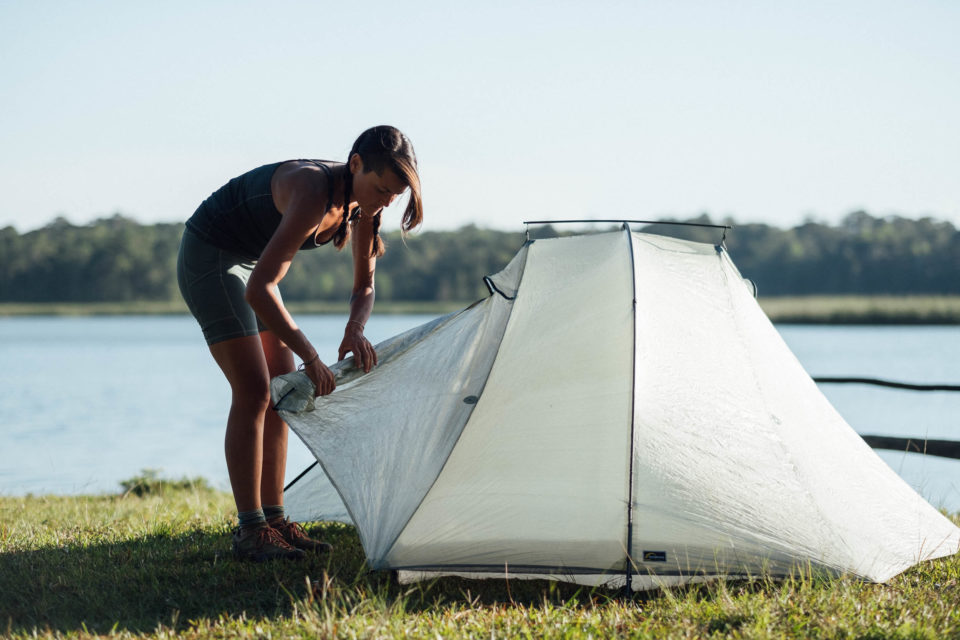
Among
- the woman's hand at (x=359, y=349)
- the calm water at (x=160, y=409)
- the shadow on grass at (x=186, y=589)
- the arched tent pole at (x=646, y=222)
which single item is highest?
the arched tent pole at (x=646, y=222)

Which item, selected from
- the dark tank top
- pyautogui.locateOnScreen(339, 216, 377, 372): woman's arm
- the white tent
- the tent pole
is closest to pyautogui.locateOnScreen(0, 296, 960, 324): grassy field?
pyautogui.locateOnScreen(339, 216, 377, 372): woman's arm

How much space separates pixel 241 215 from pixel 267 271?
42 centimetres

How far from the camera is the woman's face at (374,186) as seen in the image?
128 inches

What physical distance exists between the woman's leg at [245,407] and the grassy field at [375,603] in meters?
0.32

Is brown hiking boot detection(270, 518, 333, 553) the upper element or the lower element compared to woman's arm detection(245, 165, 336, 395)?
lower

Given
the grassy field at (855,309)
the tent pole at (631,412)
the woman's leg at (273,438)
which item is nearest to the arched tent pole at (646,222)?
the tent pole at (631,412)

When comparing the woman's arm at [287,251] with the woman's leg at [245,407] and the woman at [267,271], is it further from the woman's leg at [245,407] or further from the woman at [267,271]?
the woman's leg at [245,407]

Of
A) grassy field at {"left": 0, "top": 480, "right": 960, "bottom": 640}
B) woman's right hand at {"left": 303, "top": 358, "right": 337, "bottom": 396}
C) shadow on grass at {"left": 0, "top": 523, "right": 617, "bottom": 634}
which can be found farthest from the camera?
→ woman's right hand at {"left": 303, "top": 358, "right": 337, "bottom": 396}

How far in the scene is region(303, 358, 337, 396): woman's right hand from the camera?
3.36m

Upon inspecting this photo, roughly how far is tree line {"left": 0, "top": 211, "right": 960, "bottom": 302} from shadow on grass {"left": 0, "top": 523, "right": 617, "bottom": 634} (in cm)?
4571

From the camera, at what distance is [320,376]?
11.1 ft

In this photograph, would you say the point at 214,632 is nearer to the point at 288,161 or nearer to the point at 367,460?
the point at 367,460

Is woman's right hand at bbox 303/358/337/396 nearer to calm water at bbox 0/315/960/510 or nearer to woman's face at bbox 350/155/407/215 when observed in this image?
woman's face at bbox 350/155/407/215

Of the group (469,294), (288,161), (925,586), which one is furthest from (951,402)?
(469,294)
